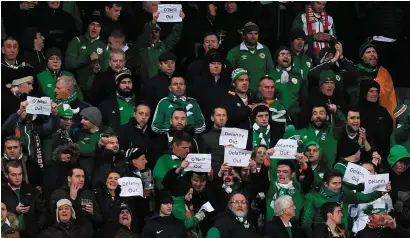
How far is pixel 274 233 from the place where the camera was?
69.8 feet

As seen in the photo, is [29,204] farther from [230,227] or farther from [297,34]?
[297,34]

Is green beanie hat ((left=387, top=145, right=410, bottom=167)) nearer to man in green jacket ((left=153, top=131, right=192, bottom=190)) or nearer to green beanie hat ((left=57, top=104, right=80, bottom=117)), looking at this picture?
man in green jacket ((left=153, top=131, right=192, bottom=190))

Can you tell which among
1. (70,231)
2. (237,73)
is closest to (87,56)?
(237,73)

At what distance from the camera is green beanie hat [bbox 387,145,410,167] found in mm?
22828

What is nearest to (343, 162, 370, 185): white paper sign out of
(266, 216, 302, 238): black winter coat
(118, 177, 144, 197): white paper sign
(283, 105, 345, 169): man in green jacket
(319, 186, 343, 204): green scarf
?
(319, 186, 343, 204): green scarf

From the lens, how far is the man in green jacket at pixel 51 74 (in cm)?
2258

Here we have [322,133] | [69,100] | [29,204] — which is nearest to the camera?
[29,204]

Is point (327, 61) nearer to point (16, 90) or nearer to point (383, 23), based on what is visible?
point (383, 23)

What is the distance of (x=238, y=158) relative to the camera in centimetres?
2170

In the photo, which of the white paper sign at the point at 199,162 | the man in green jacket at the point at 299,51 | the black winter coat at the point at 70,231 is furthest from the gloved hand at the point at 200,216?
the man in green jacket at the point at 299,51

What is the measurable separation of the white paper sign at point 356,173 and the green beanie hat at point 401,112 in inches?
73.1

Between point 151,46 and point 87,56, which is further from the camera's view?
point 151,46

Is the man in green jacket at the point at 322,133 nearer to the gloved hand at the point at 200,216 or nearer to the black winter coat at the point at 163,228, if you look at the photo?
the gloved hand at the point at 200,216

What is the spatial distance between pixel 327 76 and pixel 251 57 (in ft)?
3.70
